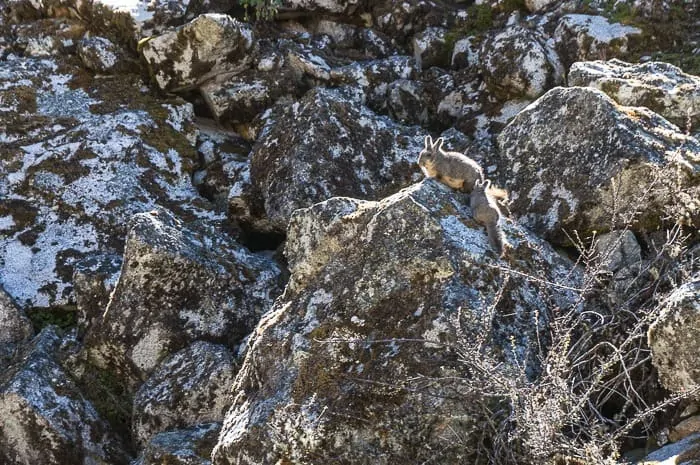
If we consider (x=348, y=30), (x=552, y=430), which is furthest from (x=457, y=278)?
(x=348, y=30)

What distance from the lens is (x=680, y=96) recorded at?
1087cm

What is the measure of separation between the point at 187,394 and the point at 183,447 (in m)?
1.34

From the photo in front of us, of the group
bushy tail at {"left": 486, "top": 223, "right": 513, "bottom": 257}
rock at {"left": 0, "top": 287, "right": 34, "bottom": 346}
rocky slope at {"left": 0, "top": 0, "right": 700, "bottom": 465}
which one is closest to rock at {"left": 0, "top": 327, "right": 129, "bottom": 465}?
rocky slope at {"left": 0, "top": 0, "right": 700, "bottom": 465}

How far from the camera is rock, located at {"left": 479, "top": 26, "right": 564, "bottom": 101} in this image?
45.6 ft

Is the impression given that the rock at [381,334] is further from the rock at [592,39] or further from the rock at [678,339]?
the rock at [592,39]

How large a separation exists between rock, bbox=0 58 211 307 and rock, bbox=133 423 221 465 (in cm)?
482

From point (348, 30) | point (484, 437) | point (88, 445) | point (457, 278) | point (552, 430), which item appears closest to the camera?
point (552, 430)

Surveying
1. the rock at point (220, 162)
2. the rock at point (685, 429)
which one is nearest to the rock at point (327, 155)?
the rock at point (220, 162)

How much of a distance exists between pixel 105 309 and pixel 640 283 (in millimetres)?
6839

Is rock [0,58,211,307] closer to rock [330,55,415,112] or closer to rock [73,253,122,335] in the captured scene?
rock [73,253,122,335]

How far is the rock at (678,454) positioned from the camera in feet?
18.6

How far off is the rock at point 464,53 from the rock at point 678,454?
10434 mm

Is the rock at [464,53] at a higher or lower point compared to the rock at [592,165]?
lower

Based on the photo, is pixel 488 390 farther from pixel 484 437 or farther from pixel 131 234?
pixel 131 234
